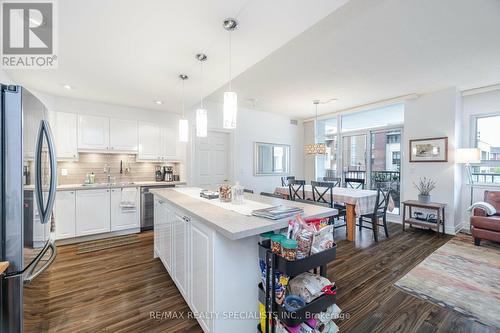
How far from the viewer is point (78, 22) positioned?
176cm

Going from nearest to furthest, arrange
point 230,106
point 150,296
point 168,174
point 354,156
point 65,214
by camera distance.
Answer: point 230,106, point 150,296, point 65,214, point 168,174, point 354,156

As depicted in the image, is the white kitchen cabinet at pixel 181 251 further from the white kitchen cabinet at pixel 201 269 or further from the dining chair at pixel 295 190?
the dining chair at pixel 295 190

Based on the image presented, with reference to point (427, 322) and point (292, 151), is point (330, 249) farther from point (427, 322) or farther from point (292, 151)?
point (292, 151)

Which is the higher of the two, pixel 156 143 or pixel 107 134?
pixel 107 134

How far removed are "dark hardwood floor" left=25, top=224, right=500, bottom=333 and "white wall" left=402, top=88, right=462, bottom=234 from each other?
1.52 metres

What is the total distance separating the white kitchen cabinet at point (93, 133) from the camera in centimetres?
374

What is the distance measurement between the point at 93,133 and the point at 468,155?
6.42 metres

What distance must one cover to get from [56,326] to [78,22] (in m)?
2.43

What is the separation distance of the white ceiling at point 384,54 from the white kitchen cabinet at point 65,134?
2602 millimetres

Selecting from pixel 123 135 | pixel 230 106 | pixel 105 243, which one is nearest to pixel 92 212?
pixel 105 243

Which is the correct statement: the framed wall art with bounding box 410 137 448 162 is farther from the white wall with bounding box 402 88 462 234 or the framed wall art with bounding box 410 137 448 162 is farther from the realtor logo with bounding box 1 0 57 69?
the realtor logo with bounding box 1 0 57 69

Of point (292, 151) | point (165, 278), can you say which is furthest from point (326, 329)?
point (292, 151)

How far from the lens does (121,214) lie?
385 centimetres

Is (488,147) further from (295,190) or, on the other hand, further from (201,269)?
(201,269)
